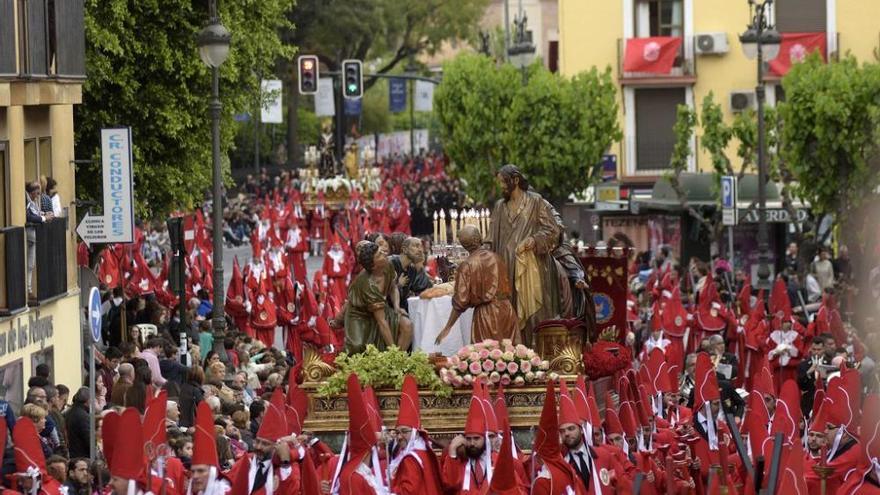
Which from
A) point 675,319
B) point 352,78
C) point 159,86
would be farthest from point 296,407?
point 352,78

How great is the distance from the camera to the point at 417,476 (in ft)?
54.3

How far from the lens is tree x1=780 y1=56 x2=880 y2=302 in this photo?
138 ft

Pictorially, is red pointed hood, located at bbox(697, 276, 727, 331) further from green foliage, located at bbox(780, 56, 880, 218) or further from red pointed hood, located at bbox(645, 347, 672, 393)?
green foliage, located at bbox(780, 56, 880, 218)

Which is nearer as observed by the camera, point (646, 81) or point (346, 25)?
point (646, 81)

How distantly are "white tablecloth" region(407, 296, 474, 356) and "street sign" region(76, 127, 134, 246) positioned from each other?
495cm

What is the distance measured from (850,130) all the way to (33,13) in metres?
20.7

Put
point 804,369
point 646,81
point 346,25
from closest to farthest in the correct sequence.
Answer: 1. point 804,369
2. point 646,81
3. point 346,25

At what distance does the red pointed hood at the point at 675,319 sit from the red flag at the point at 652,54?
91.9 ft

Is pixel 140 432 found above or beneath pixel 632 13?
beneath

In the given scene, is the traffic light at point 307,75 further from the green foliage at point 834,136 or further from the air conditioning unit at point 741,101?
the green foliage at point 834,136

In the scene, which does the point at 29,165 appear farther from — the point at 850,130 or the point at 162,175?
the point at 850,130

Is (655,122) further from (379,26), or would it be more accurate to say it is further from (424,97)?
(424,97)

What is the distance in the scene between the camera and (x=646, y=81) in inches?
2287

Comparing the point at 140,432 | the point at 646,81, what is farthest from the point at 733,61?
the point at 140,432
